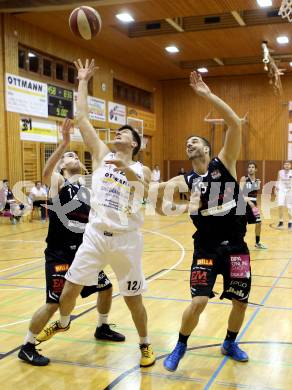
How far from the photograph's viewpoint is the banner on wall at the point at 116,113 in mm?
23375

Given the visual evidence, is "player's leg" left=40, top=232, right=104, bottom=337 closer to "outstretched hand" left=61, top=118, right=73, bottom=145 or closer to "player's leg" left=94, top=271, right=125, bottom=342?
"player's leg" left=94, top=271, right=125, bottom=342

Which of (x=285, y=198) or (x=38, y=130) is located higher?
(x=38, y=130)

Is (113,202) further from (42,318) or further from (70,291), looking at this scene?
(42,318)

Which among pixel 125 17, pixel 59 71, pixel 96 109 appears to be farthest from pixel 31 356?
pixel 96 109

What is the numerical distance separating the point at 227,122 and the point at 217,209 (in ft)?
2.56

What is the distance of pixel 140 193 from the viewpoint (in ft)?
13.6

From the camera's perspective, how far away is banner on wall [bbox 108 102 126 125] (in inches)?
920

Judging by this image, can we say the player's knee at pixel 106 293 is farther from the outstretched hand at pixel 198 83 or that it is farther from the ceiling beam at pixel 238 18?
the ceiling beam at pixel 238 18

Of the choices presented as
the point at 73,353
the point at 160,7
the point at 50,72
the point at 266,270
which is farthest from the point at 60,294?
the point at 50,72

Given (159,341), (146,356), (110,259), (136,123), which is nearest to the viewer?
(110,259)

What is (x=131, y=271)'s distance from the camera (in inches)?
165

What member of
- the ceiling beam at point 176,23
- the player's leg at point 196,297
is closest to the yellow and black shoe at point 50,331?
the player's leg at point 196,297

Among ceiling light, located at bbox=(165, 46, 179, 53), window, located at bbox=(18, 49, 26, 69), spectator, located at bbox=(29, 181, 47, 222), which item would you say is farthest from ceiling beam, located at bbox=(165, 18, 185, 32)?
spectator, located at bbox=(29, 181, 47, 222)

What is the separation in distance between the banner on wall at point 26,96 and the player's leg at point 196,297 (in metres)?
14.0
